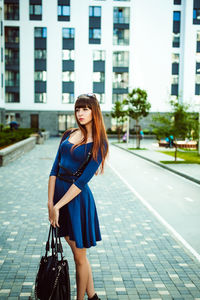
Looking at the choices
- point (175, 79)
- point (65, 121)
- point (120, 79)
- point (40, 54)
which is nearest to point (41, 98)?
point (65, 121)

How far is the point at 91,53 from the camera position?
5012cm

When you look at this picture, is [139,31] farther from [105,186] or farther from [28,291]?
[28,291]

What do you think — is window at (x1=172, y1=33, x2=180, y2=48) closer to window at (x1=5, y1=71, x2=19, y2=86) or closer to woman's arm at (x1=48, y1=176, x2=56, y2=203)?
window at (x1=5, y1=71, x2=19, y2=86)

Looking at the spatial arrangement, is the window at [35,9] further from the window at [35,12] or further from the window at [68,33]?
the window at [68,33]

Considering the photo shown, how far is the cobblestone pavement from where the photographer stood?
3816 millimetres

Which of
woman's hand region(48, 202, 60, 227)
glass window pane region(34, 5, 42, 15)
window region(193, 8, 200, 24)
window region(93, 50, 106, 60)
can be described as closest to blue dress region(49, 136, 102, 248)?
woman's hand region(48, 202, 60, 227)

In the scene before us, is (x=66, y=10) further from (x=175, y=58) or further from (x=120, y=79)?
(x=175, y=58)

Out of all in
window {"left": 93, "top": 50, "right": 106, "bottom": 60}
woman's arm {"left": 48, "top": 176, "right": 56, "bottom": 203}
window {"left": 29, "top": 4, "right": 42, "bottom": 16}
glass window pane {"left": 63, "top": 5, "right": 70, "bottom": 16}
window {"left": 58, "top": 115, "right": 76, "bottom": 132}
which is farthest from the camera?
window {"left": 58, "top": 115, "right": 76, "bottom": 132}

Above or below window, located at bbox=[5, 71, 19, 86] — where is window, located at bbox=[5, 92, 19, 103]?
below

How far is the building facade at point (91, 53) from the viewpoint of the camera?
49094 millimetres

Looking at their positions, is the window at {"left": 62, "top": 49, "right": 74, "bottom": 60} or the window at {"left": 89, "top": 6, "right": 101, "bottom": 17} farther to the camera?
the window at {"left": 62, "top": 49, "right": 74, "bottom": 60}

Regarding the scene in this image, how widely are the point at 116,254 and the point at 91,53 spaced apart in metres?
48.1

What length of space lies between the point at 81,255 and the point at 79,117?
1285 millimetres

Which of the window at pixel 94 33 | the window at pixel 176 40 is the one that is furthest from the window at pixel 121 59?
the window at pixel 176 40
